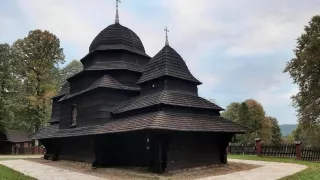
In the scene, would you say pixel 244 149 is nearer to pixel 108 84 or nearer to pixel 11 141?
pixel 108 84

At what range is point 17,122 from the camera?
4178cm

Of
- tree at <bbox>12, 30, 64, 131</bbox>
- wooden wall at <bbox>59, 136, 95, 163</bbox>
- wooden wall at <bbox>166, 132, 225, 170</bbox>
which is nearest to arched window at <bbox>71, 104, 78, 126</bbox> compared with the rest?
wooden wall at <bbox>59, 136, 95, 163</bbox>

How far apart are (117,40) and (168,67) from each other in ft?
22.0

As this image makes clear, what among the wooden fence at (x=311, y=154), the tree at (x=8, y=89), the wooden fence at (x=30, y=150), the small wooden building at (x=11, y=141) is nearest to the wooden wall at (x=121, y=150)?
the wooden fence at (x=311, y=154)

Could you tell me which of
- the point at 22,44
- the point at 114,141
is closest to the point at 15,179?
the point at 114,141

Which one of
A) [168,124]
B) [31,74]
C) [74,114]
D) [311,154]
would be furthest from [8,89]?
[311,154]

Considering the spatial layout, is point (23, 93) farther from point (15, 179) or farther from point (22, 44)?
point (15, 179)

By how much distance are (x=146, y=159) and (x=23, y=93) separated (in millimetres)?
27059

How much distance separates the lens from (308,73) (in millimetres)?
25156

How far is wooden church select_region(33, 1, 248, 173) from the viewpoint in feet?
46.8

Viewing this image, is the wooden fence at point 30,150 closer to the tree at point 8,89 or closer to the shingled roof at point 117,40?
the tree at point 8,89

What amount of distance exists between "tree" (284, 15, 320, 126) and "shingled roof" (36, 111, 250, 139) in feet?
38.0

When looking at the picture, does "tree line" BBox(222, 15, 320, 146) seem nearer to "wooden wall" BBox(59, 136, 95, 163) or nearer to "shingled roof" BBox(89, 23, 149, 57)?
"shingled roof" BBox(89, 23, 149, 57)

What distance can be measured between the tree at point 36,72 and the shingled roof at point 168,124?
2176cm
